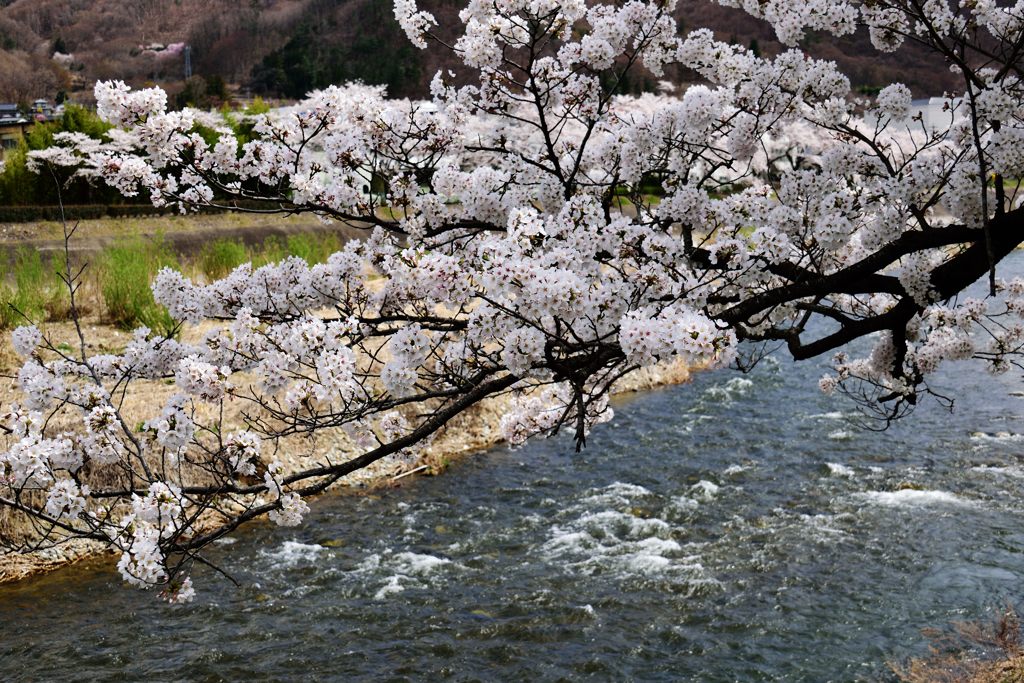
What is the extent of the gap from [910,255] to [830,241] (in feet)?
2.44

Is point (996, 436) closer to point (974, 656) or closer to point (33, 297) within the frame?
point (974, 656)

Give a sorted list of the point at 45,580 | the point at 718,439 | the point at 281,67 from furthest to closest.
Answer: the point at 281,67, the point at 718,439, the point at 45,580

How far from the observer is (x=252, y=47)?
90.2 m

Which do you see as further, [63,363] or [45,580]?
[45,580]

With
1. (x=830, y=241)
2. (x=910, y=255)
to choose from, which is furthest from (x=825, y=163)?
(x=830, y=241)

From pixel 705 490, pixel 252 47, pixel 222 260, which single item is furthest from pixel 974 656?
pixel 252 47

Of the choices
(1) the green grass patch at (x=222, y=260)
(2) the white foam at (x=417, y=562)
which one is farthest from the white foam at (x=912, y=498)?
(1) the green grass patch at (x=222, y=260)

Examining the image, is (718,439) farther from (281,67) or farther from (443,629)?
(281,67)

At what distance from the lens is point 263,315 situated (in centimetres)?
452

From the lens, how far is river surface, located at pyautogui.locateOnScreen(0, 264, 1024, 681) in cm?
595

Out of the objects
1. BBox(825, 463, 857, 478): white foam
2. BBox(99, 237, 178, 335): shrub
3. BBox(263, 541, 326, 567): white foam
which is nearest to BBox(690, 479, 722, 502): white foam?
BBox(825, 463, 857, 478): white foam

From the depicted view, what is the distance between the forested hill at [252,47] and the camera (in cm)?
7012

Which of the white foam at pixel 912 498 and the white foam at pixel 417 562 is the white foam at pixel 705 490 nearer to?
the white foam at pixel 912 498

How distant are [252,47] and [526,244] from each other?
95.3 m
